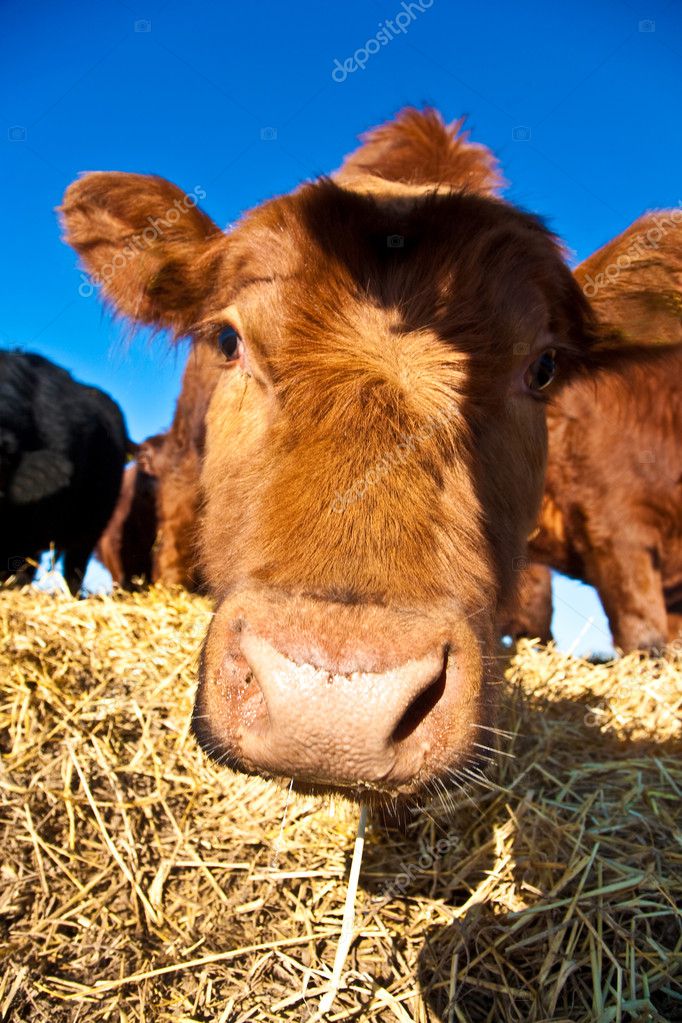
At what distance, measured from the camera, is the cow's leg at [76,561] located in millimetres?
8133

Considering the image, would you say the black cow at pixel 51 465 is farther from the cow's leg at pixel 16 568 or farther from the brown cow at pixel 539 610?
the brown cow at pixel 539 610

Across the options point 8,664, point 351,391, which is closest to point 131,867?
point 8,664

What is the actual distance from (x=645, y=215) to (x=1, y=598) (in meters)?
4.23

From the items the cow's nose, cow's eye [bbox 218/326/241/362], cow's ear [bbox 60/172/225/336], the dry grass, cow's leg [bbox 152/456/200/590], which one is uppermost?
cow's ear [bbox 60/172/225/336]

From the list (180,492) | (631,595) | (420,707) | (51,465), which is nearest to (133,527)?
(51,465)

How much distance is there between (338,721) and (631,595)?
5.39 metres

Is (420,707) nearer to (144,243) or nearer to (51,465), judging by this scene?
(144,243)

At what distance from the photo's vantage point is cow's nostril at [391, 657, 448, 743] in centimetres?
153

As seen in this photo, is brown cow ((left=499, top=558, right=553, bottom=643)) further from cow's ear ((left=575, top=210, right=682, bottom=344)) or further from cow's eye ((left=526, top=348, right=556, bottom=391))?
cow's eye ((left=526, top=348, right=556, bottom=391))

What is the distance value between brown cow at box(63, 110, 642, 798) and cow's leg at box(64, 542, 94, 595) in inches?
205

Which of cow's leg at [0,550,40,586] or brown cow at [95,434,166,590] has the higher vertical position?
brown cow at [95,434,166,590]

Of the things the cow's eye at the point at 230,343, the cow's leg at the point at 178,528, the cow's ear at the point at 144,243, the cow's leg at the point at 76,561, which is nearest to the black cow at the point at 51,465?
the cow's leg at the point at 76,561

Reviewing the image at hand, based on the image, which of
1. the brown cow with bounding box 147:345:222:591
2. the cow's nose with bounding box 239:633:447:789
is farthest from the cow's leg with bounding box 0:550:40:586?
the cow's nose with bounding box 239:633:447:789

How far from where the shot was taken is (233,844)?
9.05 feet
